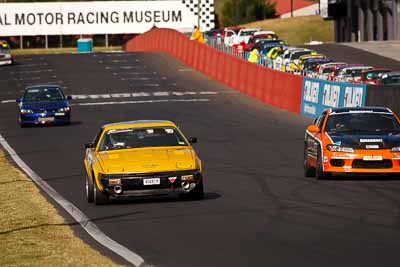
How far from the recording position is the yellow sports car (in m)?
17.6

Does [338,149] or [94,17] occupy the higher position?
[338,149]

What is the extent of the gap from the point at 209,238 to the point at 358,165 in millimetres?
7159

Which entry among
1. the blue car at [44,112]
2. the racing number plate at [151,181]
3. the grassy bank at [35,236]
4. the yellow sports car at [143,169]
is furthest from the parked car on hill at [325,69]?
the racing number plate at [151,181]

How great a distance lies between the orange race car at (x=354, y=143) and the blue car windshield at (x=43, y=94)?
20.3 metres

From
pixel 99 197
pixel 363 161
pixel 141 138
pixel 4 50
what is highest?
pixel 141 138

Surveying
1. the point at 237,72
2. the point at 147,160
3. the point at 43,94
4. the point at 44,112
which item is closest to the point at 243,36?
the point at 237,72

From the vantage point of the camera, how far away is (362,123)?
71.4ft

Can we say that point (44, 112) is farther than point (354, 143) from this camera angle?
Yes

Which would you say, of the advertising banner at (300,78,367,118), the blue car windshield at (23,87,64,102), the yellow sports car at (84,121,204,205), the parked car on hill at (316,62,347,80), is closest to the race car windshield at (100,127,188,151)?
the yellow sports car at (84,121,204,205)

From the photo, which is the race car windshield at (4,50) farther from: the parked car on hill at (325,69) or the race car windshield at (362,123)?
the race car windshield at (362,123)

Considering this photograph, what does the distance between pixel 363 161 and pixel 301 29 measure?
9962cm

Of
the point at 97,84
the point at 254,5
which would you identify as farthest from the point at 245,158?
the point at 254,5

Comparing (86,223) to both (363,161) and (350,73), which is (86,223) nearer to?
(363,161)

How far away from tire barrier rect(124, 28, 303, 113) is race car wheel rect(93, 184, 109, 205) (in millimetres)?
25203
